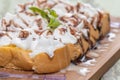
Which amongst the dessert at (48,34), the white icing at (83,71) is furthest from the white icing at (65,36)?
the white icing at (83,71)

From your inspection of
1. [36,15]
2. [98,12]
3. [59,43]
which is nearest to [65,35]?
[59,43]

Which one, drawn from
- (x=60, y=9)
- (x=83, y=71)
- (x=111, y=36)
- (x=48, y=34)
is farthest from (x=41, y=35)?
(x=111, y=36)

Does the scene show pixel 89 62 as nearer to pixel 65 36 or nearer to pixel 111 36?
pixel 65 36

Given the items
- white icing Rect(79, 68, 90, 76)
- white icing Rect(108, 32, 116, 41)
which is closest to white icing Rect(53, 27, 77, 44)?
white icing Rect(79, 68, 90, 76)

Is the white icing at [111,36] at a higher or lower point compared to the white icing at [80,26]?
lower

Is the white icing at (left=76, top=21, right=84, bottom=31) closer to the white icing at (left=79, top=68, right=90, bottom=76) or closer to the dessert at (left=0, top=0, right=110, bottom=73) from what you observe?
the dessert at (left=0, top=0, right=110, bottom=73)

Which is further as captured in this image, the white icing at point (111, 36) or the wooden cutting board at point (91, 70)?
the white icing at point (111, 36)

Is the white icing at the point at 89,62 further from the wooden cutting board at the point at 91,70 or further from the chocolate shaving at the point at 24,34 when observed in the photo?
the chocolate shaving at the point at 24,34
